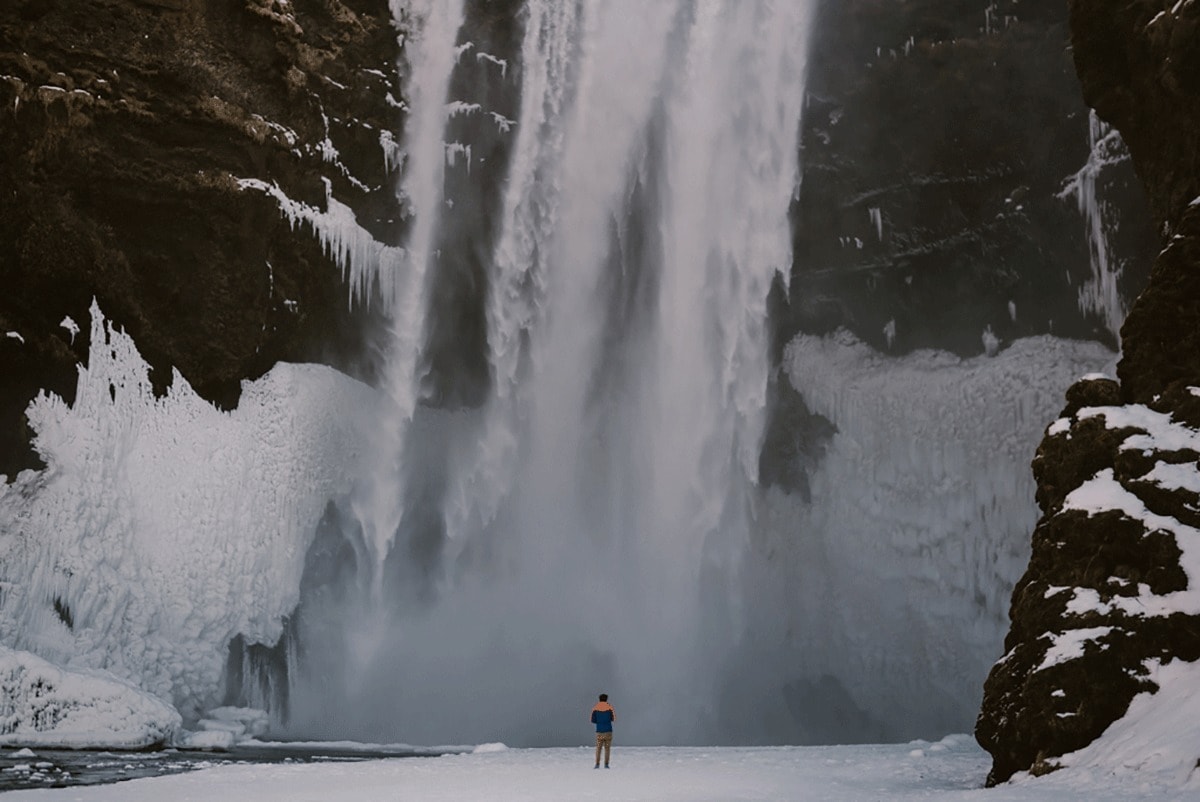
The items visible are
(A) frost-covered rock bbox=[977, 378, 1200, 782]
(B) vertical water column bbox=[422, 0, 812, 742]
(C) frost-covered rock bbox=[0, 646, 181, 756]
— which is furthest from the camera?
(B) vertical water column bbox=[422, 0, 812, 742]

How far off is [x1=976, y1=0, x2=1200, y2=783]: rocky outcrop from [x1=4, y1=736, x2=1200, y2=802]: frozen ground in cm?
93

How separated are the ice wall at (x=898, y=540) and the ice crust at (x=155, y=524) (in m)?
12.6

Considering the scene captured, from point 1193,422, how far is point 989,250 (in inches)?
728

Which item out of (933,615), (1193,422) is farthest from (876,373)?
(1193,422)

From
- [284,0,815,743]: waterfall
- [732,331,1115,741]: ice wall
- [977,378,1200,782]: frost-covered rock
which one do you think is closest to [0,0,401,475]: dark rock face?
[284,0,815,743]: waterfall

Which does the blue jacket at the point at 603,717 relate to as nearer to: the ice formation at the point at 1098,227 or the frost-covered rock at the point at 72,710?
the frost-covered rock at the point at 72,710

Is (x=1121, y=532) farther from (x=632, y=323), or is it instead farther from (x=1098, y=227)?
(x=632, y=323)

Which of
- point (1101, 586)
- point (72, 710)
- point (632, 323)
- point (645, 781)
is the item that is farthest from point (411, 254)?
point (1101, 586)

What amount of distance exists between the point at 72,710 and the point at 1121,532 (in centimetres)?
1958

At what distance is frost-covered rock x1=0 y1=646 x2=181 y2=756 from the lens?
2223cm

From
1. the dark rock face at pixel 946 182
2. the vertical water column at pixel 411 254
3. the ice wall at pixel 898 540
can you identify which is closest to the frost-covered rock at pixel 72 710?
the vertical water column at pixel 411 254

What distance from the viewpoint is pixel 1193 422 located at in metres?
13.4

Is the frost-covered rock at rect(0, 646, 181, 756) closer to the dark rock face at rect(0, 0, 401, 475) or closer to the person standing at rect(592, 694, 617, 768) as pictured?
the dark rock face at rect(0, 0, 401, 475)

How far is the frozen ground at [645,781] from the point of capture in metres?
11.6
